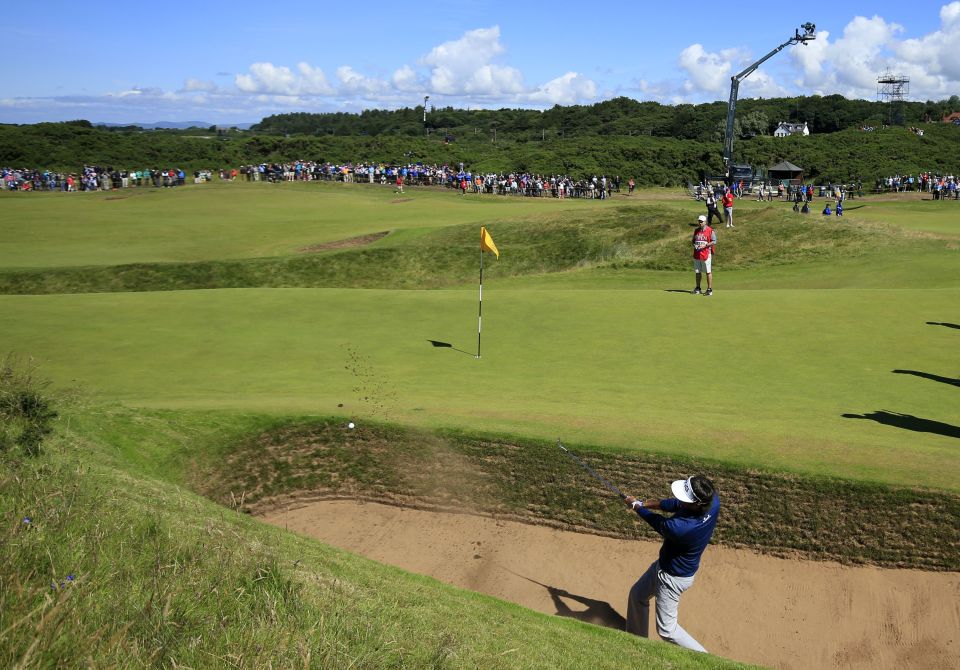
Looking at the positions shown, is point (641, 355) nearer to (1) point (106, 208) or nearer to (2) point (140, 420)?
(2) point (140, 420)

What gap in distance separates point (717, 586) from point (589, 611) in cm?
165

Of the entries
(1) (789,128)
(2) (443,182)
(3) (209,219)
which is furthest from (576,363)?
(1) (789,128)

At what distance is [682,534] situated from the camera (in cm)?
876

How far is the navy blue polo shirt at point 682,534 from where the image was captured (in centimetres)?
876

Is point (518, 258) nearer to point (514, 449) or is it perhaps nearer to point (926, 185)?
point (514, 449)

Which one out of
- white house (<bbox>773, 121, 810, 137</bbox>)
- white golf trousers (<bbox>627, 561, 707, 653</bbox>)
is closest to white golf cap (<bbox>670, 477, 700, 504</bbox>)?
white golf trousers (<bbox>627, 561, 707, 653</bbox>)

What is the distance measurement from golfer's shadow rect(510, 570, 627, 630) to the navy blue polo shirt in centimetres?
145

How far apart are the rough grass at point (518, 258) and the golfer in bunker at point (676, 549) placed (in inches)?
973

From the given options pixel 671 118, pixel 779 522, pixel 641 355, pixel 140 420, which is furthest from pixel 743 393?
pixel 671 118

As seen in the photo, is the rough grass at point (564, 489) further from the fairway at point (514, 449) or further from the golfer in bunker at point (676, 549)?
the golfer in bunker at point (676, 549)

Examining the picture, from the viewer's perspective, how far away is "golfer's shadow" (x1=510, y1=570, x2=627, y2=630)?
401 inches

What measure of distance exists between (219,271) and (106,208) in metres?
26.4

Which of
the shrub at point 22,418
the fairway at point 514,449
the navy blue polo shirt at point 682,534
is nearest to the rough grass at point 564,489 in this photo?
the fairway at point 514,449

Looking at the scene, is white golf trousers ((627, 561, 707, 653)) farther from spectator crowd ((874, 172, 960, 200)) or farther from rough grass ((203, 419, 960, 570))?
spectator crowd ((874, 172, 960, 200))
